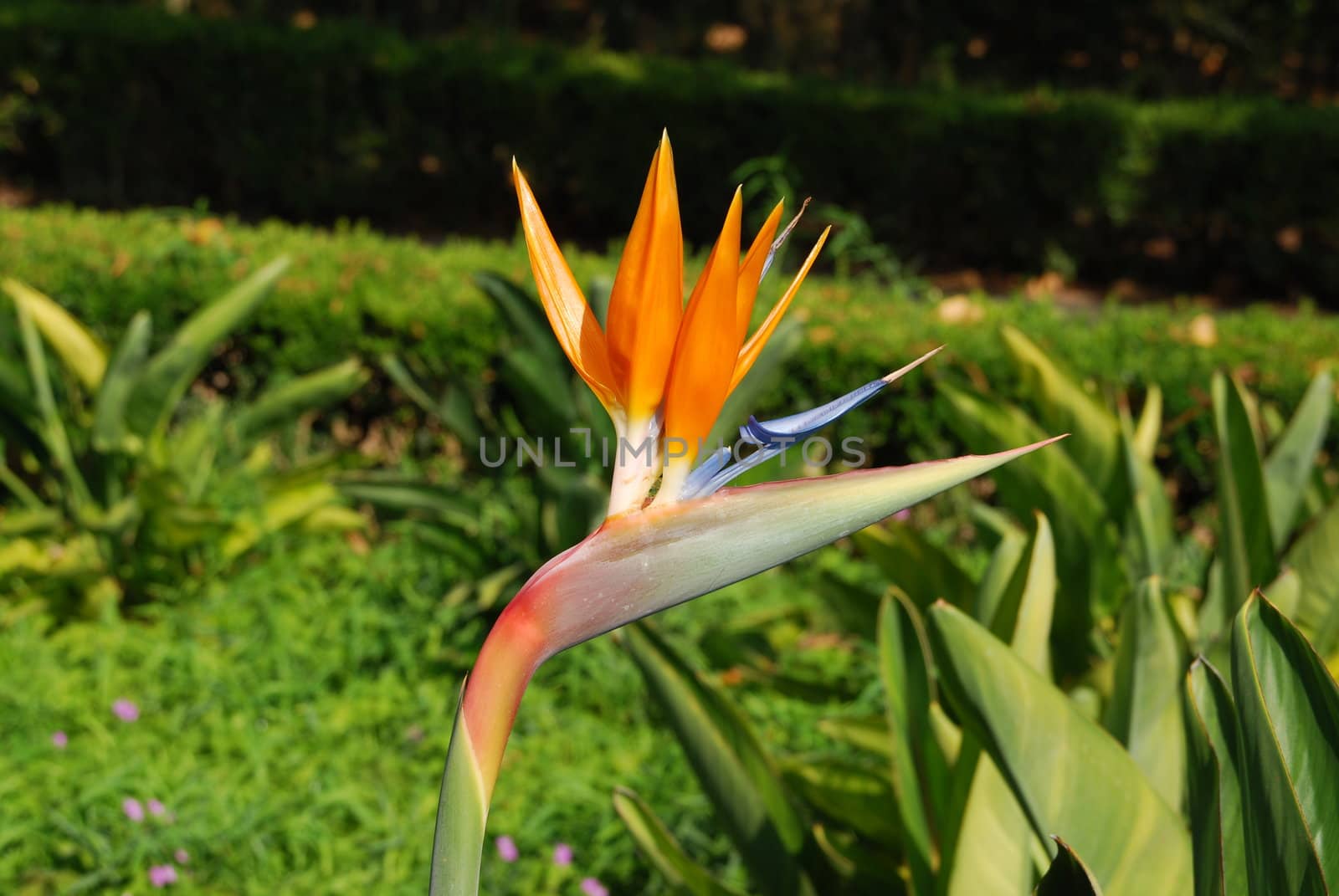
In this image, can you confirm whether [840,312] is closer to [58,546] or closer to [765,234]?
[58,546]

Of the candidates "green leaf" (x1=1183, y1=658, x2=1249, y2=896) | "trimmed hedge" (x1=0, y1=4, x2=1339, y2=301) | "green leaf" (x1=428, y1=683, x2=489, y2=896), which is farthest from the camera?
"trimmed hedge" (x1=0, y1=4, x2=1339, y2=301)

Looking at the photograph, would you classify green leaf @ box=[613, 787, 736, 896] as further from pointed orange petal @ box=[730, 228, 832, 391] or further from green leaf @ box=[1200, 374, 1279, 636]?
green leaf @ box=[1200, 374, 1279, 636]

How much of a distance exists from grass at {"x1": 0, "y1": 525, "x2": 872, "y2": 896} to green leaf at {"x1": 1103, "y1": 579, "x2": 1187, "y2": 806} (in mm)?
965

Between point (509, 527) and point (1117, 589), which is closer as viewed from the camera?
point (1117, 589)

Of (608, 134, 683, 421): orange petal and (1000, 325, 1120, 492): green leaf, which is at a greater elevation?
(608, 134, 683, 421): orange petal

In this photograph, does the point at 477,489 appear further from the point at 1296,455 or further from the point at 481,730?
the point at 481,730

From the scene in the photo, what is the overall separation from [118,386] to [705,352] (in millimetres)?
2399

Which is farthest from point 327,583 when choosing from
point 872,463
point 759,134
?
point 759,134

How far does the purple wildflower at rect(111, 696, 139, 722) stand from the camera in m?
2.41

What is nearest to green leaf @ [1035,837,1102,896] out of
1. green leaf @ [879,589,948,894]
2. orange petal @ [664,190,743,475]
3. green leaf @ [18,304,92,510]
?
orange petal @ [664,190,743,475]

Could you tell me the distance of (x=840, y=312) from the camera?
3.74 metres

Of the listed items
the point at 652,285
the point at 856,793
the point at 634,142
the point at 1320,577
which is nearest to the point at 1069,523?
the point at 1320,577

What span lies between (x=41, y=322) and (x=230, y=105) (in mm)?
5493

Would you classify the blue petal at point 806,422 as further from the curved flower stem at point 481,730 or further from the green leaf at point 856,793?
the green leaf at point 856,793
